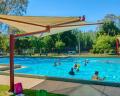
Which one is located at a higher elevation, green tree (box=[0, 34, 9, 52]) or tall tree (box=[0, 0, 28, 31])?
tall tree (box=[0, 0, 28, 31])

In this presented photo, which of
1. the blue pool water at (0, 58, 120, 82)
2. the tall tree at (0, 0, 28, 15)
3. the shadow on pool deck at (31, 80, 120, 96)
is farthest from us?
the tall tree at (0, 0, 28, 15)

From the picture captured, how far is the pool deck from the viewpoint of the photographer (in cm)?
901

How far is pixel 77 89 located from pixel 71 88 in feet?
1.01

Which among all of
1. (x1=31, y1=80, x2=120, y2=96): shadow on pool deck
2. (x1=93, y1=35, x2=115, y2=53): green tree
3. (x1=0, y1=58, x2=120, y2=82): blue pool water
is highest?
(x1=93, y1=35, x2=115, y2=53): green tree

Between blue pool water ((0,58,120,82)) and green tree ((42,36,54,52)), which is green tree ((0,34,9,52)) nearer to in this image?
blue pool water ((0,58,120,82))


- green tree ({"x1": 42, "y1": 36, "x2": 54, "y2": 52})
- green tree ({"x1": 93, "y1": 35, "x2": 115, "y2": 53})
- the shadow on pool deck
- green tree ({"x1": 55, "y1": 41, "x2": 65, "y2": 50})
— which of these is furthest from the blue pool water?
green tree ({"x1": 55, "y1": 41, "x2": 65, "y2": 50})

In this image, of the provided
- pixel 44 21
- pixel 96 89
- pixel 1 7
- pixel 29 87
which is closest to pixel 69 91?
pixel 96 89

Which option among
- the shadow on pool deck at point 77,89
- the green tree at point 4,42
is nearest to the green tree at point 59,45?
the green tree at point 4,42

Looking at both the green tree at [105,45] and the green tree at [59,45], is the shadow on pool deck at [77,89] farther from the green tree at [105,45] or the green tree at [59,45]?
the green tree at [59,45]

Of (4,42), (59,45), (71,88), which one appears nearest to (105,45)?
(59,45)

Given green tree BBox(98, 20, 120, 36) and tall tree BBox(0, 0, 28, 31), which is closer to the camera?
tall tree BBox(0, 0, 28, 31)

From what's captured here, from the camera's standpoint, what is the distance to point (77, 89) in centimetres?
963

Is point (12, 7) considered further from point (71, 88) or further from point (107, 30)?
point (107, 30)

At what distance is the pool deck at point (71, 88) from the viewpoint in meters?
9.01
